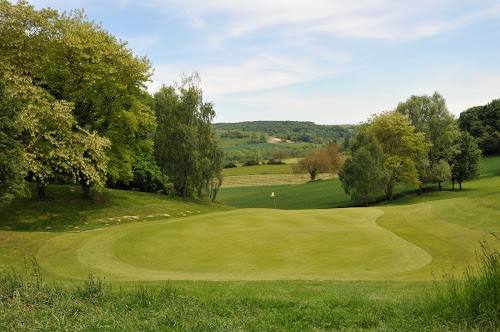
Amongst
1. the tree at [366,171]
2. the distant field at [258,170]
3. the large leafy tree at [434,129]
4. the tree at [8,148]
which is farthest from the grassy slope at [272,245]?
the distant field at [258,170]

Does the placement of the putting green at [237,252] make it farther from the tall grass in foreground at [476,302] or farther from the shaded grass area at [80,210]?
the shaded grass area at [80,210]

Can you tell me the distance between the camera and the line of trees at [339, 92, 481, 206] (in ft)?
185

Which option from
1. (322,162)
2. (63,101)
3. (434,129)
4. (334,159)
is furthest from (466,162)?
(63,101)

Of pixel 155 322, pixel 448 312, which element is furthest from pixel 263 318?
pixel 448 312

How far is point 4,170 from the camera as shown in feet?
73.3

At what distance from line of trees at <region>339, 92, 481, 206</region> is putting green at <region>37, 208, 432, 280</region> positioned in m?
34.3

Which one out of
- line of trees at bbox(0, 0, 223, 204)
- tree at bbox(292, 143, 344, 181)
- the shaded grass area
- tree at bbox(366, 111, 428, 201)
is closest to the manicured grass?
tree at bbox(366, 111, 428, 201)

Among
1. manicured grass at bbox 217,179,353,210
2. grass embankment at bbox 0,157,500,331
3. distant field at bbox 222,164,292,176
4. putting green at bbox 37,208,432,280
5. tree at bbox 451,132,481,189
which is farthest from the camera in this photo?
distant field at bbox 222,164,292,176

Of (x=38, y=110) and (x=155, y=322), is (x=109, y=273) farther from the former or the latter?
(x=38, y=110)

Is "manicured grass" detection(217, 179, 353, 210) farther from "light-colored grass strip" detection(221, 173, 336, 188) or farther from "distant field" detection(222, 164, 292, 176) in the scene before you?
"distant field" detection(222, 164, 292, 176)

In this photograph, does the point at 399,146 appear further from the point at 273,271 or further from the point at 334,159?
the point at 273,271

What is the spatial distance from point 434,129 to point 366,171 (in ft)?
63.0

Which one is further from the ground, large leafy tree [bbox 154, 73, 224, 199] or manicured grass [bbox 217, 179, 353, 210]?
large leafy tree [bbox 154, 73, 224, 199]

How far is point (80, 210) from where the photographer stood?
32.0 meters
